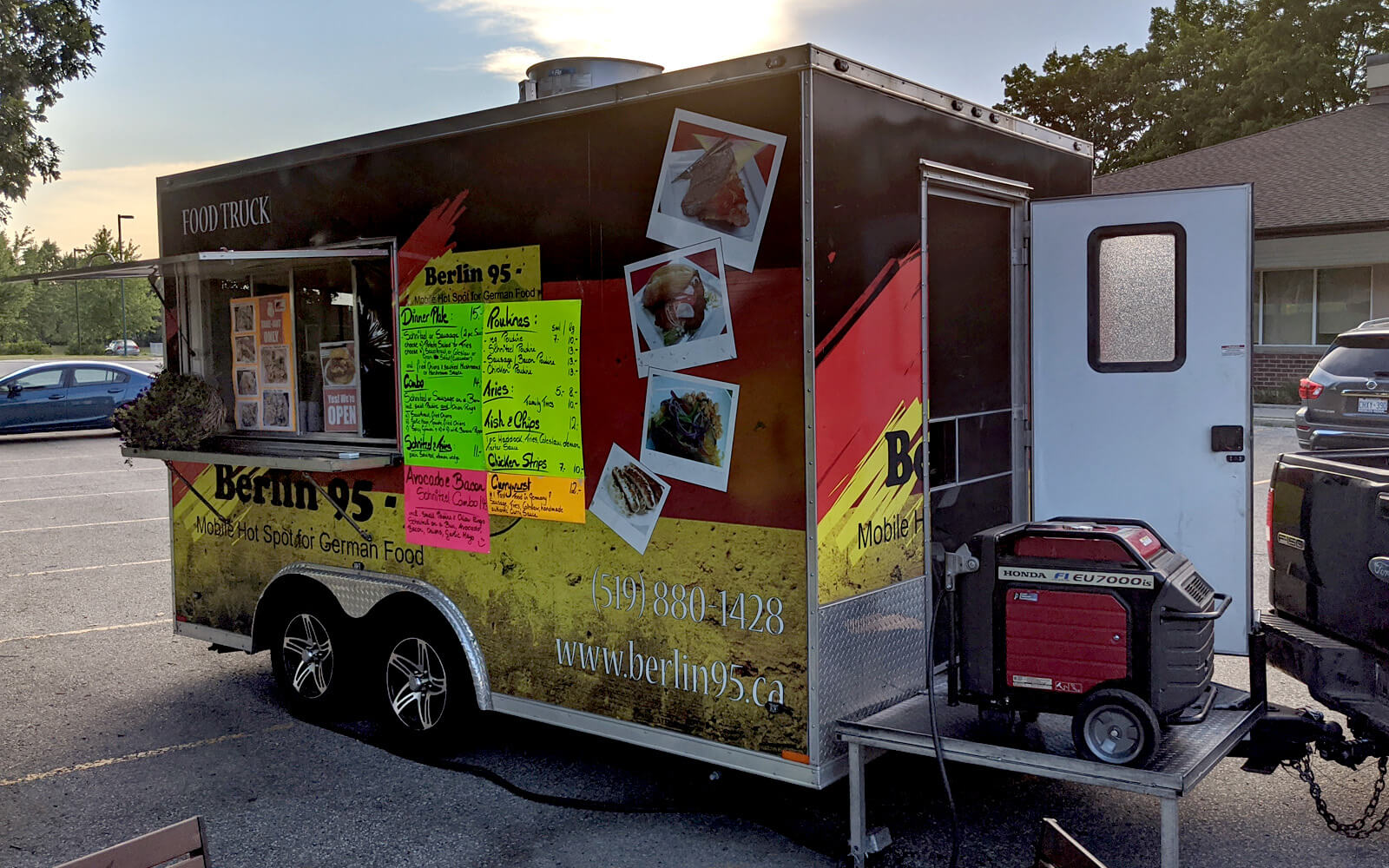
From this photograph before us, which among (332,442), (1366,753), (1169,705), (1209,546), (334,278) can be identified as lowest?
(1366,753)

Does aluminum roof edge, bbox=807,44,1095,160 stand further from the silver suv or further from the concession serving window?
the silver suv

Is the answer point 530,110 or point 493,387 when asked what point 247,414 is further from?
point 530,110

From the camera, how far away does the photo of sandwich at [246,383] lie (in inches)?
239

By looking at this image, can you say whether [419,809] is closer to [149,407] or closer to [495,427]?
[495,427]

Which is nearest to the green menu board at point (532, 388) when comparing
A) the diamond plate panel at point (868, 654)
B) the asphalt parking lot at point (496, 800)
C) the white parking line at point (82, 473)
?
the diamond plate panel at point (868, 654)

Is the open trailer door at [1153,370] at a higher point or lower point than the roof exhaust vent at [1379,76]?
lower

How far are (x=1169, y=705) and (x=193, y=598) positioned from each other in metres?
4.90

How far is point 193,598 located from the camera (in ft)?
20.2

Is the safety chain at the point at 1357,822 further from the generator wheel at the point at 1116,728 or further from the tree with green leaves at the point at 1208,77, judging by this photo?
the tree with green leaves at the point at 1208,77

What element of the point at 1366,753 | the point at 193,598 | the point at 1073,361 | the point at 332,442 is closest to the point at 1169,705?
the point at 1366,753

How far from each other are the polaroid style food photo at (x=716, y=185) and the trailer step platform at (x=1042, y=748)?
1.64 metres

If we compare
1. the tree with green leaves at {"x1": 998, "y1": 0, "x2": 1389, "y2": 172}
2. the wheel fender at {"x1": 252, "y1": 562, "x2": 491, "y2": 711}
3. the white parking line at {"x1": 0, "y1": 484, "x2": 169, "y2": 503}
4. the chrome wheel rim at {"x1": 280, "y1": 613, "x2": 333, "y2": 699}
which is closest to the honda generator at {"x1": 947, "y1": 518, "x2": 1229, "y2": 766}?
the wheel fender at {"x1": 252, "y1": 562, "x2": 491, "y2": 711}

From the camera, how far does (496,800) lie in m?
4.66

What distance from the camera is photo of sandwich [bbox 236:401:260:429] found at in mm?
6066
